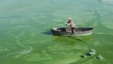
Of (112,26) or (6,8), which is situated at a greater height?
(6,8)

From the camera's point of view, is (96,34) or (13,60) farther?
(96,34)

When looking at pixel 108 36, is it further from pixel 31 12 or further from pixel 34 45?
pixel 31 12

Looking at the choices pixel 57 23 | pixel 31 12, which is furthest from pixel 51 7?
pixel 57 23

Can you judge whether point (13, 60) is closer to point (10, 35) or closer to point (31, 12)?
point (10, 35)

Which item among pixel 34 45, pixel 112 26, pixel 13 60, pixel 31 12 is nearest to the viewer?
pixel 13 60

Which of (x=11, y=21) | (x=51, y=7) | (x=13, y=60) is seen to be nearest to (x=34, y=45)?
(x=13, y=60)

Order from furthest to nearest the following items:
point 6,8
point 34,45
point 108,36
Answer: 1. point 6,8
2. point 108,36
3. point 34,45

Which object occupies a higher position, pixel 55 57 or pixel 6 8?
pixel 6 8
